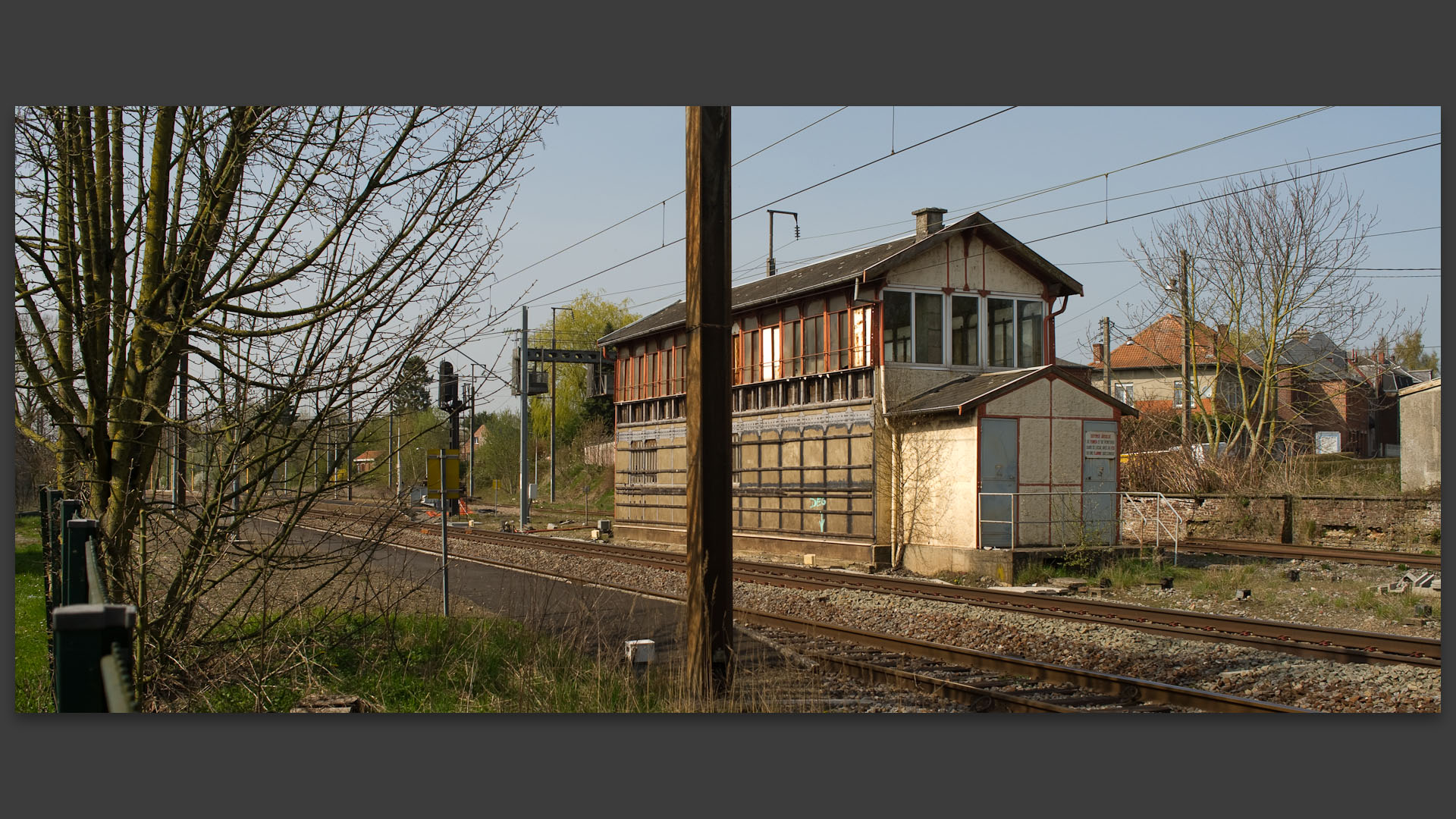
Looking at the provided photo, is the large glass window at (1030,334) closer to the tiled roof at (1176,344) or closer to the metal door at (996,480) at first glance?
the metal door at (996,480)

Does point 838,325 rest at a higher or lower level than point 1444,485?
higher

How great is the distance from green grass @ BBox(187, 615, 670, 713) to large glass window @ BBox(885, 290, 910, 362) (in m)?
12.6

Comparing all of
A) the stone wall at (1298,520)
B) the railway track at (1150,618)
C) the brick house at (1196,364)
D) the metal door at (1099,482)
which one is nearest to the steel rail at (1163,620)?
the railway track at (1150,618)

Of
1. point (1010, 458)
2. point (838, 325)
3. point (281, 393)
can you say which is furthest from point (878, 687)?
point (838, 325)

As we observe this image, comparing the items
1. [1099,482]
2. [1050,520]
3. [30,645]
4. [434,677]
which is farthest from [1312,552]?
[30,645]

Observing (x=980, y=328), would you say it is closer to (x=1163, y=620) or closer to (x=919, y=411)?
(x=919, y=411)

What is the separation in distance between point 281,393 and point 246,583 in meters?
1.49

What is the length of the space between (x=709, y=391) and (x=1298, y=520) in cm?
2094

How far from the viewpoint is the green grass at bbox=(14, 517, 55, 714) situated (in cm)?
784

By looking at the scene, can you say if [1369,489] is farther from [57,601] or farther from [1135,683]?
[57,601]

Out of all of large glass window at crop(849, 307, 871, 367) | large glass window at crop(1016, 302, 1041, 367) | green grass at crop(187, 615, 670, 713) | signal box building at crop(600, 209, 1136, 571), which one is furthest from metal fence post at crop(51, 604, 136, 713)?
large glass window at crop(1016, 302, 1041, 367)

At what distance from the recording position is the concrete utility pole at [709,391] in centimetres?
754

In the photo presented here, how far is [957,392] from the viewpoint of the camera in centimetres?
1988

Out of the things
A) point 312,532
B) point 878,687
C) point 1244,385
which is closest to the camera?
point 312,532
